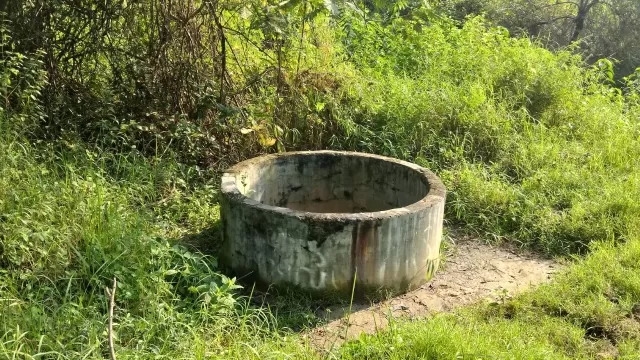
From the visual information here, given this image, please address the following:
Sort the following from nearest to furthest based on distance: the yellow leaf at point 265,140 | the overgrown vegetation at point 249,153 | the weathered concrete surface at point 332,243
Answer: the overgrown vegetation at point 249,153 < the weathered concrete surface at point 332,243 < the yellow leaf at point 265,140

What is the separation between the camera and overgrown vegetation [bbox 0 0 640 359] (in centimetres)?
325

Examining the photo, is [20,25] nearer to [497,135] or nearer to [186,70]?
[186,70]

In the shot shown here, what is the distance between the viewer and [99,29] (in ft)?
16.5

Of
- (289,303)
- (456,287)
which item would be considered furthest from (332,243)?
(456,287)

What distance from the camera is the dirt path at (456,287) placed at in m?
3.61

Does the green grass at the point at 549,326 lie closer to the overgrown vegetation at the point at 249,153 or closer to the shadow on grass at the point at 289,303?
the overgrown vegetation at the point at 249,153

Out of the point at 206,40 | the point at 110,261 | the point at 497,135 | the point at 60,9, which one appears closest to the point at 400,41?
the point at 497,135

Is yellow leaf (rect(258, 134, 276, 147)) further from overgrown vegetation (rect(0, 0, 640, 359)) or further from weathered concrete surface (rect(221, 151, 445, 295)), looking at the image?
weathered concrete surface (rect(221, 151, 445, 295))

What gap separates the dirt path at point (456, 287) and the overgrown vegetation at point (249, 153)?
0.19 meters

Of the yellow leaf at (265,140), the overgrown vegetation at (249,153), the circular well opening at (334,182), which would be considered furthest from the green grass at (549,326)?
the yellow leaf at (265,140)

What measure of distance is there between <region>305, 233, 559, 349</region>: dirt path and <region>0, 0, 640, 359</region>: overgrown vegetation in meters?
0.19

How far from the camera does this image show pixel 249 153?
546cm

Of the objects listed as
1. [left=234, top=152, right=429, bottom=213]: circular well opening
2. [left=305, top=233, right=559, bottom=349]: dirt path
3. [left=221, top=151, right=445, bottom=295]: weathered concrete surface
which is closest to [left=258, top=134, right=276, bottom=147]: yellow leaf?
[left=234, top=152, right=429, bottom=213]: circular well opening

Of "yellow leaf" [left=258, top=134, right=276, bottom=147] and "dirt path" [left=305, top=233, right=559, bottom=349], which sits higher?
"yellow leaf" [left=258, top=134, right=276, bottom=147]
